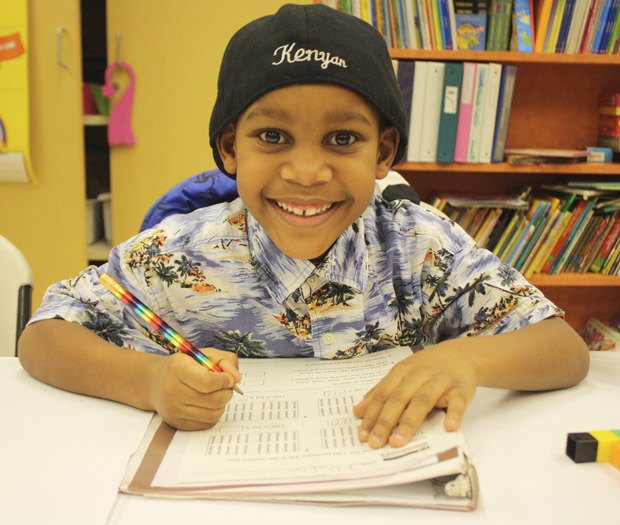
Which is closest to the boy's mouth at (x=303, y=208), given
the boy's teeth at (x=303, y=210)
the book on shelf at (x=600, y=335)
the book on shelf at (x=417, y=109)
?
the boy's teeth at (x=303, y=210)

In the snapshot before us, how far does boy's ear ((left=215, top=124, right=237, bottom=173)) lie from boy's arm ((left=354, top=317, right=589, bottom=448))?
0.40 meters

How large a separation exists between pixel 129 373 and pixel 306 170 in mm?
320

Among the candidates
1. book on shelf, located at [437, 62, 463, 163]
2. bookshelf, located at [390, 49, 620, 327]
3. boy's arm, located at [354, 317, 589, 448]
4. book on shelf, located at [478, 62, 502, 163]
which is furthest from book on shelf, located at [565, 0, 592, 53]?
boy's arm, located at [354, 317, 589, 448]

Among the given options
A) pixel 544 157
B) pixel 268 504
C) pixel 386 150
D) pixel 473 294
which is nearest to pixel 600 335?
pixel 544 157

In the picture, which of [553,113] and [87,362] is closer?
[87,362]

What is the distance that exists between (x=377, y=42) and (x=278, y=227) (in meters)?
0.28

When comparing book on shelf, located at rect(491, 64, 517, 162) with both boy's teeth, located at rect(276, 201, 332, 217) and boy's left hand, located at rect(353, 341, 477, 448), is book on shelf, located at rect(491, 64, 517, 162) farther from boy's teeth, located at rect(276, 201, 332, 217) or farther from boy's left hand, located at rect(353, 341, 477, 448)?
boy's left hand, located at rect(353, 341, 477, 448)

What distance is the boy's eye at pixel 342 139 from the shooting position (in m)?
0.76

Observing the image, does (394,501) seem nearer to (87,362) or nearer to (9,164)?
(87,362)

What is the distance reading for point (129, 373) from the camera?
69 cm

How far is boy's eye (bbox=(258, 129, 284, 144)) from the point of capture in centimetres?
76

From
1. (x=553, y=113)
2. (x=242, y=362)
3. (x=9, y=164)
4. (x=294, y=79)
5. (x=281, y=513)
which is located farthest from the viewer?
(x=553, y=113)

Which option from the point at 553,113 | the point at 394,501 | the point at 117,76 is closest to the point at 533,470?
the point at 394,501

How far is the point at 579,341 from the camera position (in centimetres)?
78
